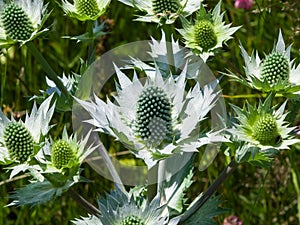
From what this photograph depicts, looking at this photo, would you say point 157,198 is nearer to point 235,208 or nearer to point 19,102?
point 235,208

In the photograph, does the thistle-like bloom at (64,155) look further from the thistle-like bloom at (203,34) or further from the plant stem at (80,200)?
the thistle-like bloom at (203,34)

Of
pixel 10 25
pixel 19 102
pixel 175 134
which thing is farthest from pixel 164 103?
pixel 19 102

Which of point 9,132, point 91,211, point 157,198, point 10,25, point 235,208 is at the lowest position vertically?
point 235,208

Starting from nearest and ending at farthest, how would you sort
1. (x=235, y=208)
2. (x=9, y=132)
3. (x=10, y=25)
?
1. (x=9, y=132)
2. (x=10, y=25)
3. (x=235, y=208)

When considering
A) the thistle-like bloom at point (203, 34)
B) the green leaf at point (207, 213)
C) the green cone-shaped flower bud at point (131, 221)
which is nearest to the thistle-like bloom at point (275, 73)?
the thistle-like bloom at point (203, 34)

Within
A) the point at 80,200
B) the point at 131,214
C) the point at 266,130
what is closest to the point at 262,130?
the point at 266,130
